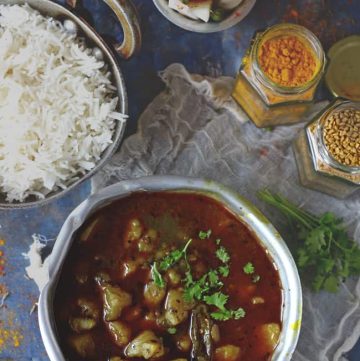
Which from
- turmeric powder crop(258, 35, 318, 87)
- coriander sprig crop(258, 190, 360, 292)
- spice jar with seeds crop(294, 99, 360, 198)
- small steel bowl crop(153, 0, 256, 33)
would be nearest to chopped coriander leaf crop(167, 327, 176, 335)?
coriander sprig crop(258, 190, 360, 292)

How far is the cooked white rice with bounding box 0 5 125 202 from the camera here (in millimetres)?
2471

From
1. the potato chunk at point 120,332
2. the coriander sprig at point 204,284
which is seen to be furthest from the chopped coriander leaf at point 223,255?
the potato chunk at point 120,332

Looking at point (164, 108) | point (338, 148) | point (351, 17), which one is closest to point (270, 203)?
point (338, 148)

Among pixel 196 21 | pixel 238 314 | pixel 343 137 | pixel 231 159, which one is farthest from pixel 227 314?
pixel 196 21

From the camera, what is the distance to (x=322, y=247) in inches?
100

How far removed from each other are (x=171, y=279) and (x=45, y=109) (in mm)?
683

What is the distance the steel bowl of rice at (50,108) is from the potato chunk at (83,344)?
1.48 feet

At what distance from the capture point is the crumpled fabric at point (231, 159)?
8.59 feet

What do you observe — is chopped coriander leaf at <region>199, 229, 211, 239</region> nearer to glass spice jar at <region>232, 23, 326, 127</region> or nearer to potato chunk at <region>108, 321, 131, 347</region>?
potato chunk at <region>108, 321, 131, 347</region>

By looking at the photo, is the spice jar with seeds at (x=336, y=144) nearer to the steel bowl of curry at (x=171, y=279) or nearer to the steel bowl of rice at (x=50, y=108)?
the steel bowl of curry at (x=171, y=279)

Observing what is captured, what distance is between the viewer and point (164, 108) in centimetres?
266

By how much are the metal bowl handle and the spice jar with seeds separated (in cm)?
65

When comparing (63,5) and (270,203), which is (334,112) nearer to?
(270,203)

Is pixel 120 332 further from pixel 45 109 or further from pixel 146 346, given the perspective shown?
pixel 45 109
